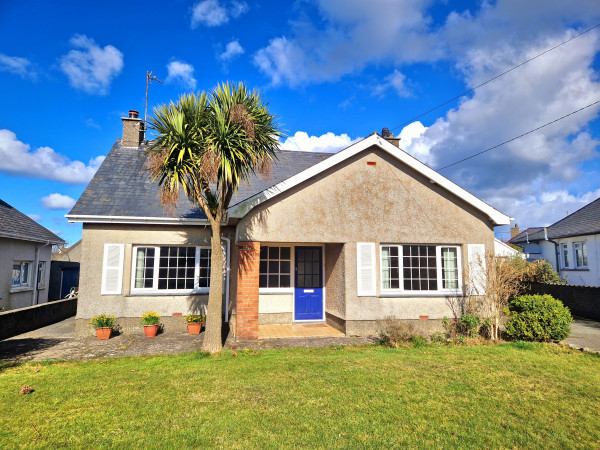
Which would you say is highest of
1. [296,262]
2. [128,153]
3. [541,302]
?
[128,153]

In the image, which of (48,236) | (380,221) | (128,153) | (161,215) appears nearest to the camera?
(380,221)

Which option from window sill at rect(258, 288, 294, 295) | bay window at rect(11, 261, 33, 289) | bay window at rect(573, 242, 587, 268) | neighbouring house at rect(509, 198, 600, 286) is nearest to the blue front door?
window sill at rect(258, 288, 294, 295)

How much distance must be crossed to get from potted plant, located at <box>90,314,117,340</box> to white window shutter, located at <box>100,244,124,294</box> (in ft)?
2.86

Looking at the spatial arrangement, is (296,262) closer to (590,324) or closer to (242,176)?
(242,176)

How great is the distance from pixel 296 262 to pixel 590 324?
1077 cm

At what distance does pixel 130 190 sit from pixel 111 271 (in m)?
3.02

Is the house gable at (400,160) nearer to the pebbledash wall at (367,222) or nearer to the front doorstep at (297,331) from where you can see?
the pebbledash wall at (367,222)

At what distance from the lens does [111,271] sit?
1063 cm

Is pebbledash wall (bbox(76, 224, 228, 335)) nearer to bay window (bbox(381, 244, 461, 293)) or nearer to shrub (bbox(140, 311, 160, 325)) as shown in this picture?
shrub (bbox(140, 311, 160, 325))

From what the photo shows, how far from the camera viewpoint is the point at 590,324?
40.6ft

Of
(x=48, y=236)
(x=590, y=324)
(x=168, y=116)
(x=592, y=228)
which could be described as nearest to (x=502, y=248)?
(x=592, y=228)

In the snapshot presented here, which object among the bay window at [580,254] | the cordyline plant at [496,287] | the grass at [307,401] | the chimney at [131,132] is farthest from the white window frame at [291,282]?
the bay window at [580,254]

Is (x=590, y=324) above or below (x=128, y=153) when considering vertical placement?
below

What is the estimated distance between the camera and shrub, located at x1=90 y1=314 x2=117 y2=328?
9859 millimetres
